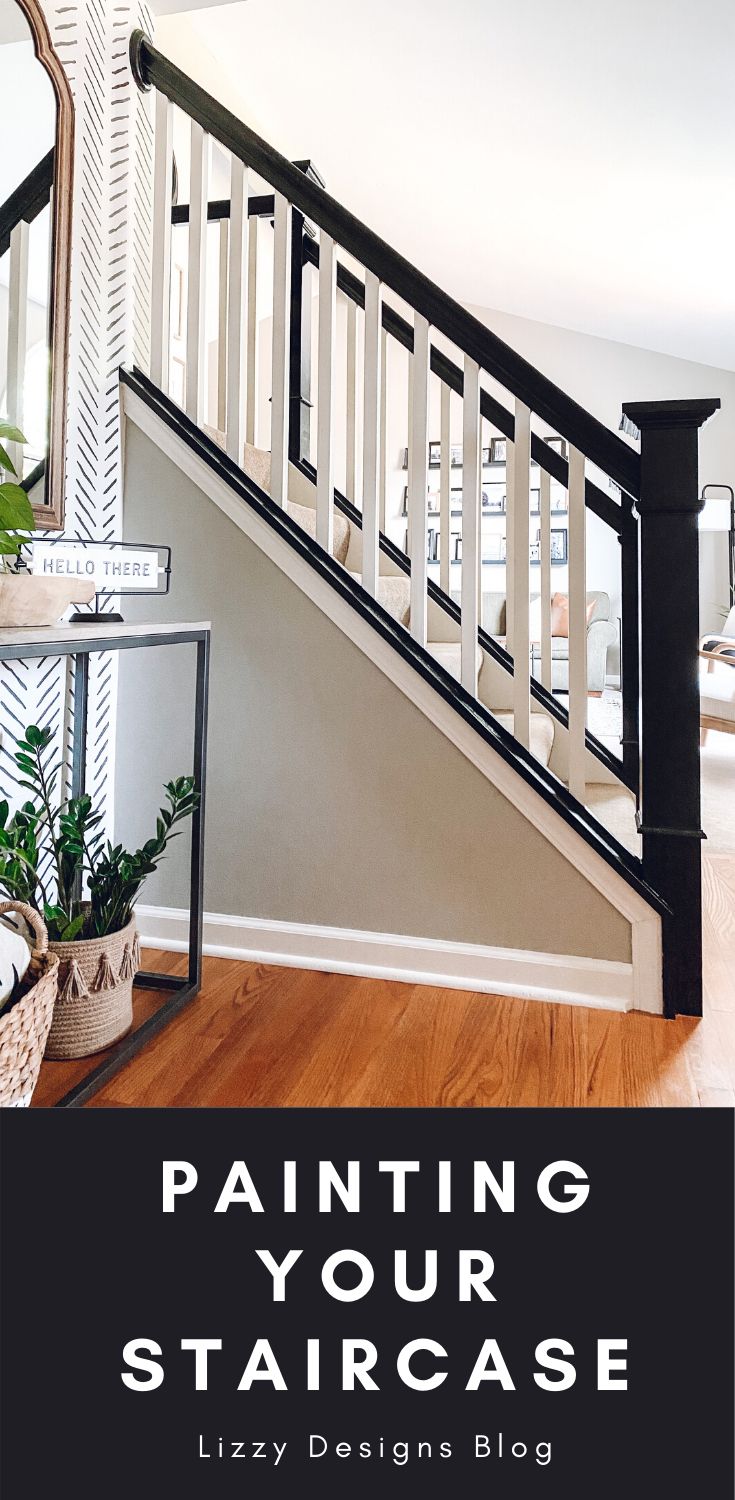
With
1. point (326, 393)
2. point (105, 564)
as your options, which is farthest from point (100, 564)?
point (326, 393)

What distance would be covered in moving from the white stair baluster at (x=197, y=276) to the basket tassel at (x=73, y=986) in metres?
1.19

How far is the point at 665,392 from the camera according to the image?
256 inches

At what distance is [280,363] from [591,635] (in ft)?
15.7

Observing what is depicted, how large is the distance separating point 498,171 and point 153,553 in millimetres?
3401

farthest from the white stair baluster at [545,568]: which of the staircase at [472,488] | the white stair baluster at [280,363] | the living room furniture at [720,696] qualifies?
the living room furniture at [720,696]

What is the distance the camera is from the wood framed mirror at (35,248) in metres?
1.57

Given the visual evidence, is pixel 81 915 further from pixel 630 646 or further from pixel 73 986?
pixel 630 646

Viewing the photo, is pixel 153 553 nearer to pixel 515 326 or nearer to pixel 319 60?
pixel 319 60

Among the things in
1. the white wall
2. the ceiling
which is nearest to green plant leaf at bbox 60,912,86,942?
the ceiling

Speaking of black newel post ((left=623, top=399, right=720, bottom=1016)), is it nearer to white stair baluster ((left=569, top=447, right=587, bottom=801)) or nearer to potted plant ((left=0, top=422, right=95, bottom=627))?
white stair baluster ((left=569, top=447, right=587, bottom=801))

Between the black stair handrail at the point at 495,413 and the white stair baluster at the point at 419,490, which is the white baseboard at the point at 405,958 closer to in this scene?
the white stair baluster at the point at 419,490

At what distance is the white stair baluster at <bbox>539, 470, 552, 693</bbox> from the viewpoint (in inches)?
72.2

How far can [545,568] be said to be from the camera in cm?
182
